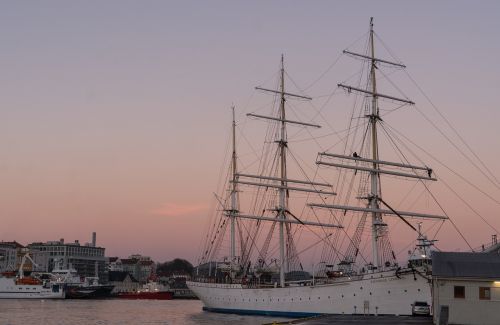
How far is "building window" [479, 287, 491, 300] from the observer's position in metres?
32.1

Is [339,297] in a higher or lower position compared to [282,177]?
lower

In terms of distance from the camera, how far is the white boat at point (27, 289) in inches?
6132

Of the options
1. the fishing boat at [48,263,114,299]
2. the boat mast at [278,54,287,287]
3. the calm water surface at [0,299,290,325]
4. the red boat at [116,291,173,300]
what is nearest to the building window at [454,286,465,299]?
the calm water surface at [0,299,290,325]

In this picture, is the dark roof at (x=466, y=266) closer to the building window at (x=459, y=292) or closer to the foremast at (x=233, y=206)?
the building window at (x=459, y=292)

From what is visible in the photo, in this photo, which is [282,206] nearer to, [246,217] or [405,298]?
[246,217]

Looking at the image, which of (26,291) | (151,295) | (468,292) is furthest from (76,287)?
(468,292)

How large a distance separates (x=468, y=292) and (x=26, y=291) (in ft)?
470

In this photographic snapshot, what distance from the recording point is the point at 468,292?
32281 millimetres

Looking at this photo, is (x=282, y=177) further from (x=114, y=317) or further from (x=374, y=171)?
(x=114, y=317)

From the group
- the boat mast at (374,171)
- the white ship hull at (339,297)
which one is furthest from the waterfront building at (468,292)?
the boat mast at (374,171)

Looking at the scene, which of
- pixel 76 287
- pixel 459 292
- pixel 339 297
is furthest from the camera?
pixel 76 287

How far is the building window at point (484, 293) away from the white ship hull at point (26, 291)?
461ft

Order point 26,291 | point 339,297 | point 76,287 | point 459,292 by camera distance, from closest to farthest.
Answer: point 459,292, point 339,297, point 26,291, point 76,287

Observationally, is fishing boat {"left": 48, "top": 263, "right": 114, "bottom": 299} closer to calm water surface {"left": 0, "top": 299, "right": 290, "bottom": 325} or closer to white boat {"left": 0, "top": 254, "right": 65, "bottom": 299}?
white boat {"left": 0, "top": 254, "right": 65, "bottom": 299}
